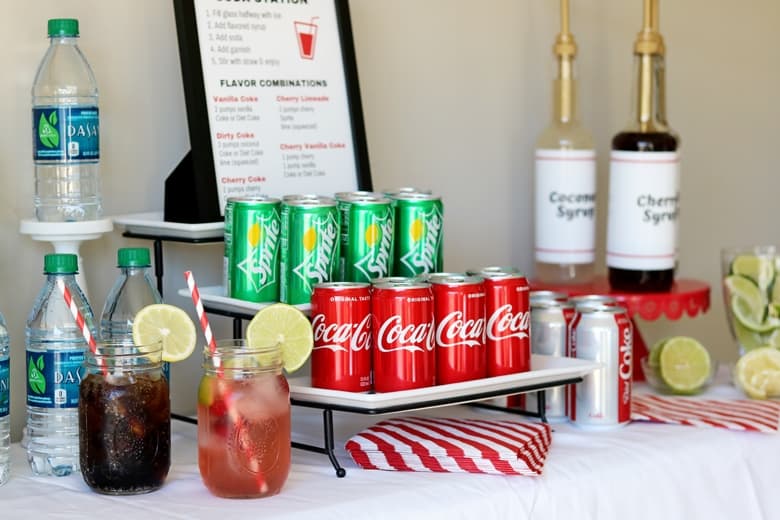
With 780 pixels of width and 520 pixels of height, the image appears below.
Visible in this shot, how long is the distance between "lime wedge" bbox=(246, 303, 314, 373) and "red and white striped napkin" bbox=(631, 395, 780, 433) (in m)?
0.50

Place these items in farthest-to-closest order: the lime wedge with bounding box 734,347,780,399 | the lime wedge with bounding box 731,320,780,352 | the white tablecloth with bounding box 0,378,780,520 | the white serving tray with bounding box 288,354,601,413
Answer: the lime wedge with bounding box 731,320,780,352 < the lime wedge with bounding box 734,347,780,399 < the white serving tray with bounding box 288,354,601,413 < the white tablecloth with bounding box 0,378,780,520

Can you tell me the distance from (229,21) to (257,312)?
395 millimetres

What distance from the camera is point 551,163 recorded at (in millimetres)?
1793

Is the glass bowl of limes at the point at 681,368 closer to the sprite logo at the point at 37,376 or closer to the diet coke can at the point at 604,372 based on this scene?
the diet coke can at the point at 604,372

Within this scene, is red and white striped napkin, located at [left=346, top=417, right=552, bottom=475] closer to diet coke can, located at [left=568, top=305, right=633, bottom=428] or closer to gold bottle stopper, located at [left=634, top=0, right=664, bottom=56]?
diet coke can, located at [left=568, top=305, right=633, bottom=428]

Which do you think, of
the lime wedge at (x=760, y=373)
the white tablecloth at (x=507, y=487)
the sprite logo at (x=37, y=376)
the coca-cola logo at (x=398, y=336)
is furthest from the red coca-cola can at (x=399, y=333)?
the lime wedge at (x=760, y=373)

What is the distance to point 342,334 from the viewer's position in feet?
4.09

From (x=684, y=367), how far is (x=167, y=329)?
2.70 ft

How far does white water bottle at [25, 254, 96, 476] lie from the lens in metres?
1.23

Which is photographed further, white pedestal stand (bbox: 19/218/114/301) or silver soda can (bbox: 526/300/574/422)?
silver soda can (bbox: 526/300/574/422)

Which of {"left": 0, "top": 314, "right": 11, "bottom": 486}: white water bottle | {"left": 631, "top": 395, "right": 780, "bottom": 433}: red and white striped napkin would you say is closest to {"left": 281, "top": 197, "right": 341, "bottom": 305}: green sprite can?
{"left": 0, "top": 314, "right": 11, "bottom": 486}: white water bottle

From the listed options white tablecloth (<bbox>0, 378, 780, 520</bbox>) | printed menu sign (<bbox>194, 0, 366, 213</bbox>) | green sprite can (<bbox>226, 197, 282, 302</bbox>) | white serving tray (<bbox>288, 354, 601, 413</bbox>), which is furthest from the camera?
printed menu sign (<bbox>194, 0, 366, 213</bbox>)

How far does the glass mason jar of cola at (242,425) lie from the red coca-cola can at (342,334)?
0.34ft

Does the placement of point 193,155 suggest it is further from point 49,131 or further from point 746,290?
point 746,290
